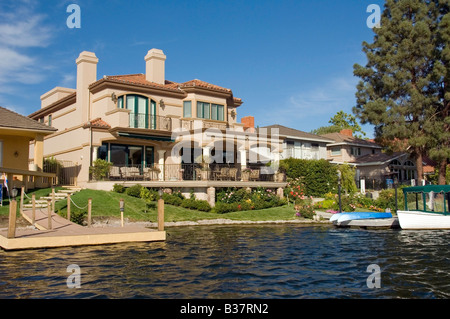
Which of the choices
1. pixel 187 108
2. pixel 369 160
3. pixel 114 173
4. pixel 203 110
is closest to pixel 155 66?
pixel 187 108

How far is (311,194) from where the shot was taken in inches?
1458

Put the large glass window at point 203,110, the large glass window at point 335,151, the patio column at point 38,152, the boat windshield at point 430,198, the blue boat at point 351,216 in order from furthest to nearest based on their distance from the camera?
1. the large glass window at point 335,151
2. the large glass window at point 203,110
3. the patio column at point 38,152
4. the blue boat at point 351,216
5. the boat windshield at point 430,198

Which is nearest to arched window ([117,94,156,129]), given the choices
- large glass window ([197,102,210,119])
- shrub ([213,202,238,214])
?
large glass window ([197,102,210,119])

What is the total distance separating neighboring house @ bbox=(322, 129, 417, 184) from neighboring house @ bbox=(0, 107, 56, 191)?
34.6 m

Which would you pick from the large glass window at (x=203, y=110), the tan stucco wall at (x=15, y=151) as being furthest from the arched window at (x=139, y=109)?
the tan stucco wall at (x=15, y=151)

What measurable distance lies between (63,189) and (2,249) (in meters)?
12.8

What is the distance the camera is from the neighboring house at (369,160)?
50156mm

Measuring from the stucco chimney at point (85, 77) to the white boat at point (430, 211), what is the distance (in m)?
23.6

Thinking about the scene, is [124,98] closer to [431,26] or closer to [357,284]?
[357,284]

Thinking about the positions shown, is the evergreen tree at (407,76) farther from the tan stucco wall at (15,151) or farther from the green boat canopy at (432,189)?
the tan stucco wall at (15,151)

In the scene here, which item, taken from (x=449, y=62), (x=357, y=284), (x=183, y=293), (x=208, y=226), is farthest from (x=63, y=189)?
(x=449, y=62)

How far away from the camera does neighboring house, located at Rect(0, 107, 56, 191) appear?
26156 mm

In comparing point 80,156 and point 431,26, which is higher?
point 431,26

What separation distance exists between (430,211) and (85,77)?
26228mm
